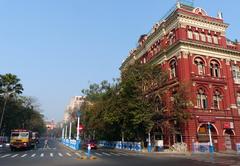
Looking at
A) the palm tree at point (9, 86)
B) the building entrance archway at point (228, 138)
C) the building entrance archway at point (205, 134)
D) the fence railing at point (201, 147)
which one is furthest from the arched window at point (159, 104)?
the palm tree at point (9, 86)

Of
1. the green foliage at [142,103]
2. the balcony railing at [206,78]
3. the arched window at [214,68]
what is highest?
the arched window at [214,68]

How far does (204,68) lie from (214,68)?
2.39 meters

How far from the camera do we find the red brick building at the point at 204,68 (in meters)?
37.3

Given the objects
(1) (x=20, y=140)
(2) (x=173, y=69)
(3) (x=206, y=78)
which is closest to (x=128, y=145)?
(2) (x=173, y=69)

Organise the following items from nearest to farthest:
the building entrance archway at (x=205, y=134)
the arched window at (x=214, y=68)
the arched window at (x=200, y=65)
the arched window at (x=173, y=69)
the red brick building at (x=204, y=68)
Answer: the building entrance archway at (x=205, y=134) < the red brick building at (x=204, y=68) < the arched window at (x=200, y=65) < the arched window at (x=214, y=68) < the arched window at (x=173, y=69)

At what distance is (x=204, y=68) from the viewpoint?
132 ft

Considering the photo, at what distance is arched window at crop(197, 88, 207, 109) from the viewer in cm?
3828

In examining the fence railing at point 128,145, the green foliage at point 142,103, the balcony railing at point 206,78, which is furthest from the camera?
the balcony railing at point 206,78

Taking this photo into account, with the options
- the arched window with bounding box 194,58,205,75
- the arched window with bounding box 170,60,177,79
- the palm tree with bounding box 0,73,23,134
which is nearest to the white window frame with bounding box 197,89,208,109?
the arched window with bounding box 194,58,205,75

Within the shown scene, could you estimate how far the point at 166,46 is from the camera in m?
42.7

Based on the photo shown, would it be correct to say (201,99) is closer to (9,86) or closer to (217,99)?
(217,99)

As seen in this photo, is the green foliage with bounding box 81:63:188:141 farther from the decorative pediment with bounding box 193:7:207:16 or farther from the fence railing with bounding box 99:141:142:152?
the decorative pediment with bounding box 193:7:207:16

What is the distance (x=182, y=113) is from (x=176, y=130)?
4.29 m

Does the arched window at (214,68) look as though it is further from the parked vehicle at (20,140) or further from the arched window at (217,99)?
the parked vehicle at (20,140)
